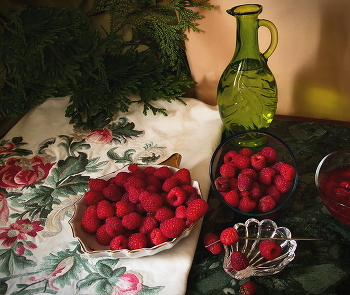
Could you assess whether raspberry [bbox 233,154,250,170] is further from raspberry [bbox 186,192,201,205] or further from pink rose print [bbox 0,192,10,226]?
pink rose print [bbox 0,192,10,226]

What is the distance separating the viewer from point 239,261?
1.86ft

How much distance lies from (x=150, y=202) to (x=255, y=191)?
0.66 feet

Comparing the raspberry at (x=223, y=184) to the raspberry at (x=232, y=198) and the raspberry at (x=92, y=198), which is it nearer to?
the raspberry at (x=232, y=198)

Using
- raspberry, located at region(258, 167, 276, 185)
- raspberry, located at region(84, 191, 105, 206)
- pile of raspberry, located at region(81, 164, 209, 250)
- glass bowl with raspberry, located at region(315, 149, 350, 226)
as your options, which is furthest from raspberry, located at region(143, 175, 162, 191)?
glass bowl with raspberry, located at region(315, 149, 350, 226)

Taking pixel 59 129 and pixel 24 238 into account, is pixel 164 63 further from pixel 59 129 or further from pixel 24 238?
pixel 24 238

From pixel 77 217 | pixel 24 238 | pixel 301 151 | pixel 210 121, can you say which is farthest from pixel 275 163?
pixel 24 238

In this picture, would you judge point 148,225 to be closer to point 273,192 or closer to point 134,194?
point 134,194

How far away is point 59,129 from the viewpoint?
3.30 feet

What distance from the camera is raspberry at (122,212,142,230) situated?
0.62 m

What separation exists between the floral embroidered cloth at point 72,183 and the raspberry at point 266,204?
14cm

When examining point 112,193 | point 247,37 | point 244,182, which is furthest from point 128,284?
point 247,37

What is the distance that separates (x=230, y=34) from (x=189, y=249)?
0.63 metres

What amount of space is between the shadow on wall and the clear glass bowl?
0.48 m

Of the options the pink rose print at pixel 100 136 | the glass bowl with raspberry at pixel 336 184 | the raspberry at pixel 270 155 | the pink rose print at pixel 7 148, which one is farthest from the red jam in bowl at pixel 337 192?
the pink rose print at pixel 7 148
